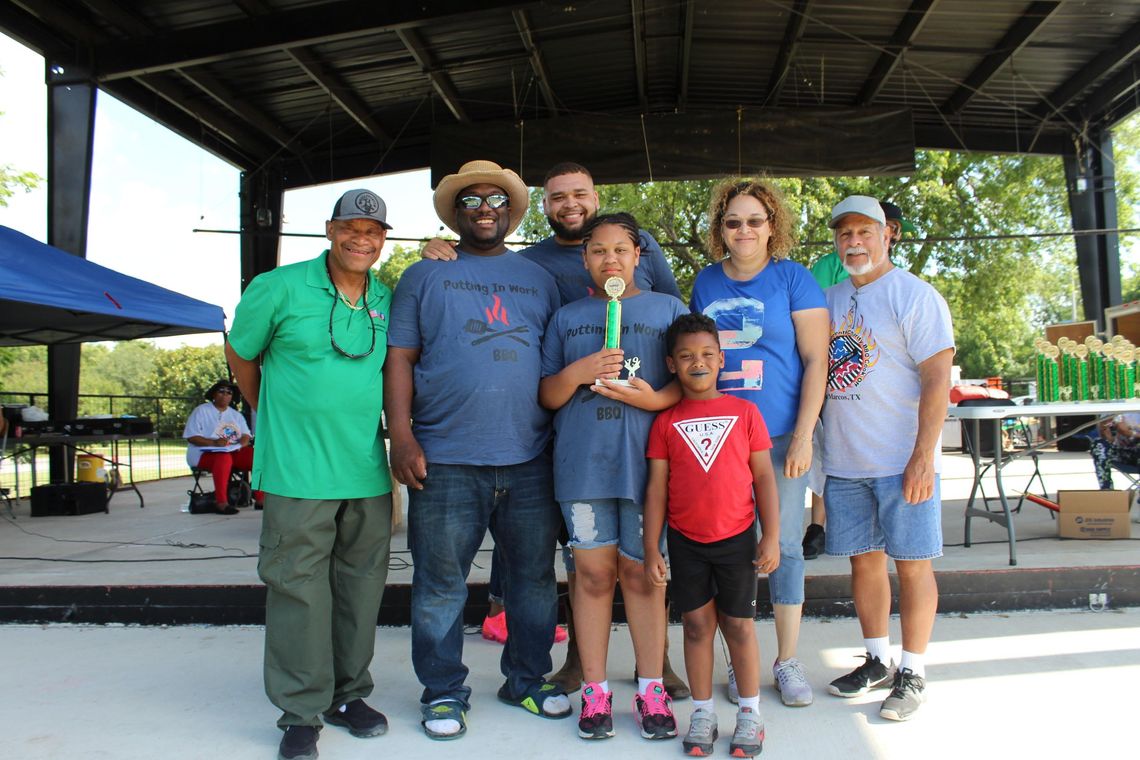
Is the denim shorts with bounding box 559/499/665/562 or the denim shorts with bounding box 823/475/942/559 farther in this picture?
the denim shorts with bounding box 823/475/942/559

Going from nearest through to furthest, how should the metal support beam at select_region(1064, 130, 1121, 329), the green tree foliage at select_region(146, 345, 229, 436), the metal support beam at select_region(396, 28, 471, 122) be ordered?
the metal support beam at select_region(396, 28, 471, 122) < the metal support beam at select_region(1064, 130, 1121, 329) < the green tree foliage at select_region(146, 345, 229, 436)

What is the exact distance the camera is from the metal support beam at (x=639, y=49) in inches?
362

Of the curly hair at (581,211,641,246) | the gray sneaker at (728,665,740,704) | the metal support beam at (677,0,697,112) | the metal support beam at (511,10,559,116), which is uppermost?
the metal support beam at (677,0,697,112)

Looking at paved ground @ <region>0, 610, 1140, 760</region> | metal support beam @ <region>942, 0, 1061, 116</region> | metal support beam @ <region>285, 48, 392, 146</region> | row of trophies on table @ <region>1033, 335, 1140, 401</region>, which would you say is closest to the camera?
paved ground @ <region>0, 610, 1140, 760</region>

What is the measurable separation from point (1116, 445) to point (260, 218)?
36.9 feet

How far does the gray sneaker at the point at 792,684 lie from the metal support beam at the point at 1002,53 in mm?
8810

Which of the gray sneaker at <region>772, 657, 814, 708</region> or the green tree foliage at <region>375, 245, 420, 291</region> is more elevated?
the green tree foliage at <region>375, 245, 420, 291</region>

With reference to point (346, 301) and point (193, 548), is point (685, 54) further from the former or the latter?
point (346, 301)

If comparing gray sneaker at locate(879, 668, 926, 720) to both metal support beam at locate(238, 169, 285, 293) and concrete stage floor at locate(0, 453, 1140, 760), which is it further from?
metal support beam at locate(238, 169, 285, 293)

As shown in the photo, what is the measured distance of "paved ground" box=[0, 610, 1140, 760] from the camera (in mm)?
2779

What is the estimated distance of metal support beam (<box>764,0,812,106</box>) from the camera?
29.8 feet

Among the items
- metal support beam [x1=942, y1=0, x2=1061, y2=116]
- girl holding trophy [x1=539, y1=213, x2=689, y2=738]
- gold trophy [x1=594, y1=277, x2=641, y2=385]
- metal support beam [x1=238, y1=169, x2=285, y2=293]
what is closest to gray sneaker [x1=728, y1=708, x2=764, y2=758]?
girl holding trophy [x1=539, y1=213, x2=689, y2=738]

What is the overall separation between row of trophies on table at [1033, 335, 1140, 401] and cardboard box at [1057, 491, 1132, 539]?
95 cm

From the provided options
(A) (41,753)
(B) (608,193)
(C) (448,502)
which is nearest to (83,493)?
(A) (41,753)
